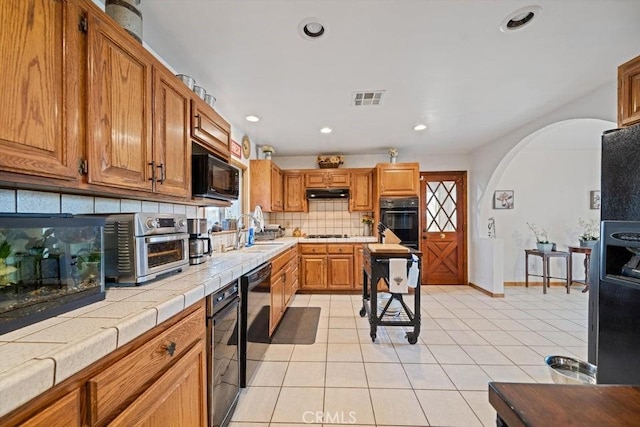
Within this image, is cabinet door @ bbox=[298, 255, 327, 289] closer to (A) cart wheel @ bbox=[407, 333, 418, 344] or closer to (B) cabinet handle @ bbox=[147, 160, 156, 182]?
(A) cart wheel @ bbox=[407, 333, 418, 344]

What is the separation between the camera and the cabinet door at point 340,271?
437 cm

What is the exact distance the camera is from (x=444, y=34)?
1.77m

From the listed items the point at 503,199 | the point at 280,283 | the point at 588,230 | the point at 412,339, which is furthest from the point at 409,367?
the point at 588,230

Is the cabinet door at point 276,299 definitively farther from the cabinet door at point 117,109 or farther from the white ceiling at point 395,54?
the white ceiling at point 395,54

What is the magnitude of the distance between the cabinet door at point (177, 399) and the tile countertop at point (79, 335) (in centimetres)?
22

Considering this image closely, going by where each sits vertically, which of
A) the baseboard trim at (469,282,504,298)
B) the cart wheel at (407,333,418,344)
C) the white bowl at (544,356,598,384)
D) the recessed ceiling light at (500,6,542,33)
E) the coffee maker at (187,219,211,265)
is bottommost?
the baseboard trim at (469,282,504,298)

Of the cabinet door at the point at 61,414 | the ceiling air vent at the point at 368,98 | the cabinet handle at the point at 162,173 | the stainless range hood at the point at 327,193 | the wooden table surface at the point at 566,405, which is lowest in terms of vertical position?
the cabinet door at the point at 61,414

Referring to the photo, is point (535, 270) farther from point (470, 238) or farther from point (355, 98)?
point (355, 98)

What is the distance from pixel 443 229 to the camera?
509cm

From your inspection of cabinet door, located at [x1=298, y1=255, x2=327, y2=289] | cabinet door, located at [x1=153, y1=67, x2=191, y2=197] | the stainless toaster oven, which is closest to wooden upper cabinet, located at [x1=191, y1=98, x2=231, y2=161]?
cabinet door, located at [x1=153, y1=67, x2=191, y2=197]

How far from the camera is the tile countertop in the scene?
1.77 feet

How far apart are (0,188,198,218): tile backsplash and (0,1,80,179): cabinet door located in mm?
333

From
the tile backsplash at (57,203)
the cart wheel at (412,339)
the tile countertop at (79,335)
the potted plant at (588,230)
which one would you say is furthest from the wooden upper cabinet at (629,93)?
the potted plant at (588,230)

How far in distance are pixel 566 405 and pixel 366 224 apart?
4.35 meters
